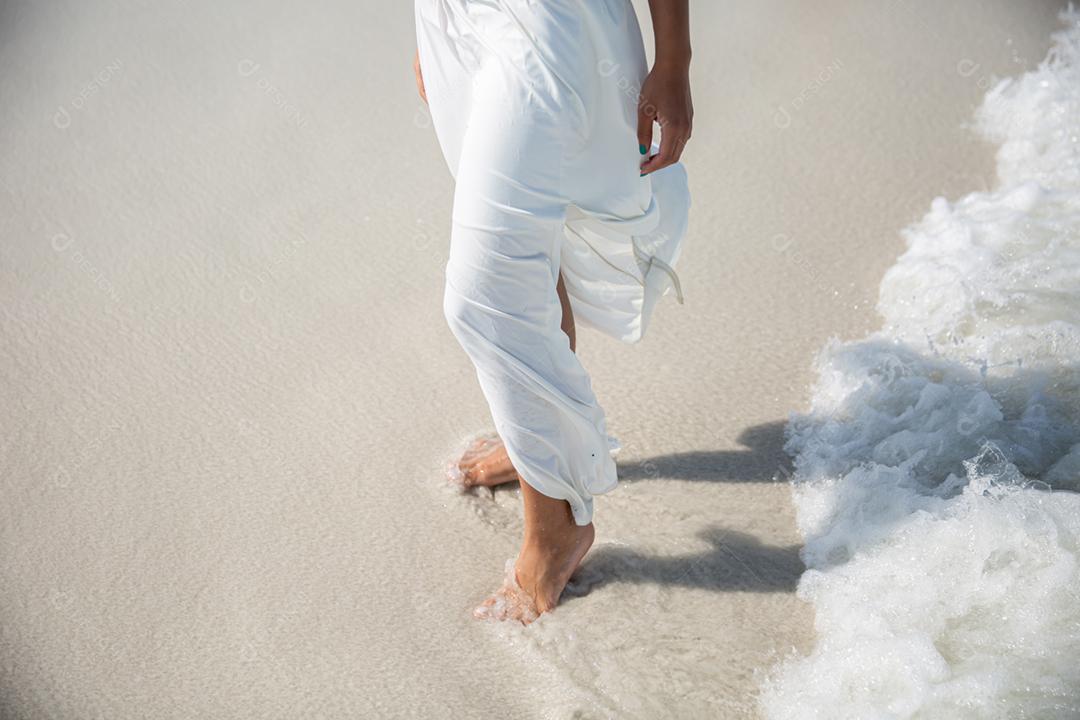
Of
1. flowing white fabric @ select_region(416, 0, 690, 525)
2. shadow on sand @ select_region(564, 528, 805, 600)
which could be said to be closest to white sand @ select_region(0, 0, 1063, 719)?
shadow on sand @ select_region(564, 528, 805, 600)

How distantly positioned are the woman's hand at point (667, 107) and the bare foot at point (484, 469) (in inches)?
27.2

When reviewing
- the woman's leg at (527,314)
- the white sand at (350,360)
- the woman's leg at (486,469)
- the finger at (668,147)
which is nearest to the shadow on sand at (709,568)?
the white sand at (350,360)

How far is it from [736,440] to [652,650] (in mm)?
584

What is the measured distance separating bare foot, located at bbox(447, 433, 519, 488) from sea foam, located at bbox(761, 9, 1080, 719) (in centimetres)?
56

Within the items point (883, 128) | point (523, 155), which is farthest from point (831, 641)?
point (883, 128)

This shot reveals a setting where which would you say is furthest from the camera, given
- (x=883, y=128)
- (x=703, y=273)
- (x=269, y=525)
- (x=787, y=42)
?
(x=787, y=42)

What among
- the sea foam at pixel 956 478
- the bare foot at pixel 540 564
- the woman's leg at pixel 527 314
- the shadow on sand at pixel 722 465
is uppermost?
the woman's leg at pixel 527 314

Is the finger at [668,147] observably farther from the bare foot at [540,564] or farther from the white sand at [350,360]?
the white sand at [350,360]

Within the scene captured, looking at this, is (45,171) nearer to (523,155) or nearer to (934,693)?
(523,155)

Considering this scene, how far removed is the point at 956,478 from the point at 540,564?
81 cm

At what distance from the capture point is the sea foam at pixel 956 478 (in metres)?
1.56

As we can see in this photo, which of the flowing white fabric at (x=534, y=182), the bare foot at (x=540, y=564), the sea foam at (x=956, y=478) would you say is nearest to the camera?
the flowing white fabric at (x=534, y=182)

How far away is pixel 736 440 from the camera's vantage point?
6.89ft

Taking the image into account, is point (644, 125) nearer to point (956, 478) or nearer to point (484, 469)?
point (484, 469)
